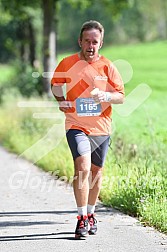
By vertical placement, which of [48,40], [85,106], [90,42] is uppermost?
[90,42]

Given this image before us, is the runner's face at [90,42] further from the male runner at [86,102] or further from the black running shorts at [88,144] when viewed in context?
the black running shorts at [88,144]

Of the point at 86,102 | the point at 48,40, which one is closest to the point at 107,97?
the point at 86,102

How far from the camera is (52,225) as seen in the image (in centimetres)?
879

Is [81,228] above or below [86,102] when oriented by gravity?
below

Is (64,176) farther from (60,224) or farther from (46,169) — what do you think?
(60,224)

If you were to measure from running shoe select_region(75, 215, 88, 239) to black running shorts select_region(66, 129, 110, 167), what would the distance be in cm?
63

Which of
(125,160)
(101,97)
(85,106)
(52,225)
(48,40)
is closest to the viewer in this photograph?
(101,97)

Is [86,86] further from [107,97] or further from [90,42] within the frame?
[90,42]

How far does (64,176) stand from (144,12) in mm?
72128

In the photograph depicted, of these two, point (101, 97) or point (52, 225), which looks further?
point (52, 225)

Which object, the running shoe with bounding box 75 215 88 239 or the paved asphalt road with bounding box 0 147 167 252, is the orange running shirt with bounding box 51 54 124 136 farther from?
the paved asphalt road with bounding box 0 147 167 252

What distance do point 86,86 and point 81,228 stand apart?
4.71 feet

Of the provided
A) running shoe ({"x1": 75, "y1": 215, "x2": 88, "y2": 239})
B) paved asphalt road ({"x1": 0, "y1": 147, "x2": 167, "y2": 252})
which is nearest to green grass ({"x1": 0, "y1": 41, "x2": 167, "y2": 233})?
paved asphalt road ({"x1": 0, "y1": 147, "x2": 167, "y2": 252})

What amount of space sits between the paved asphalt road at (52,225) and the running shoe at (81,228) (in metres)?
0.07
